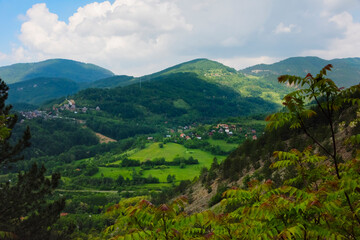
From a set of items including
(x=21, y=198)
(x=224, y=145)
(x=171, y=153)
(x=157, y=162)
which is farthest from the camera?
(x=224, y=145)

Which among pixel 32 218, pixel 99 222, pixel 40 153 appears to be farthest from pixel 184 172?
pixel 40 153

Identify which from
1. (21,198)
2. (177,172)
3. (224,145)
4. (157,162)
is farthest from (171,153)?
(21,198)

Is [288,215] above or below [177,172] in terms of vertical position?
above

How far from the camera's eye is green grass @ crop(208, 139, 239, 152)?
132075mm

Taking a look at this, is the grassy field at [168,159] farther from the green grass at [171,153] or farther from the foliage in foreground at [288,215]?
the foliage in foreground at [288,215]

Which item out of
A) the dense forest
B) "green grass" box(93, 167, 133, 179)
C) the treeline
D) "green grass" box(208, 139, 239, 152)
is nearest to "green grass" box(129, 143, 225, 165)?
the treeline

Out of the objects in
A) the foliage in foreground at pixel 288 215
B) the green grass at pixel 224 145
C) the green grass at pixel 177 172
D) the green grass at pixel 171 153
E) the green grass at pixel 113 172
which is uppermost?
the foliage in foreground at pixel 288 215

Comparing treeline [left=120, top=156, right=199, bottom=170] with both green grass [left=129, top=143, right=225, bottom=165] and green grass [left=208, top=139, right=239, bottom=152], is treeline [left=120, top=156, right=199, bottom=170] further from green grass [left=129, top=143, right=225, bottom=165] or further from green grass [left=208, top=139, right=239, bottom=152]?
green grass [left=208, top=139, right=239, bottom=152]

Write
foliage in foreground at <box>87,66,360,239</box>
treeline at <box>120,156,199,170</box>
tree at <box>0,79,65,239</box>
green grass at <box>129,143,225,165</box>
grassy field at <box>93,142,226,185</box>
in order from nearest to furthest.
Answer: foliage in foreground at <box>87,66,360,239</box> < tree at <box>0,79,65,239</box> < grassy field at <box>93,142,226,185</box> < treeline at <box>120,156,199,170</box> < green grass at <box>129,143,225,165</box>

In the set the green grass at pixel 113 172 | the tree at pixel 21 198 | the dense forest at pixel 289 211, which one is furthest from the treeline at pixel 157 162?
the dense forest at pixel 289 211

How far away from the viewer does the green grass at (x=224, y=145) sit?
132 metres

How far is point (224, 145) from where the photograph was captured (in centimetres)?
13888

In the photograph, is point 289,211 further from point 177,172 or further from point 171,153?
point 171,153

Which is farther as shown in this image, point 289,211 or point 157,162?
point 157,162
